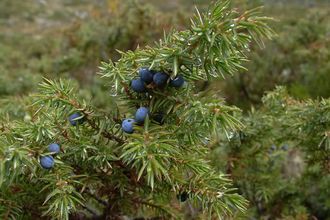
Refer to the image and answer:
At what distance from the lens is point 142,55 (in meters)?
2.13

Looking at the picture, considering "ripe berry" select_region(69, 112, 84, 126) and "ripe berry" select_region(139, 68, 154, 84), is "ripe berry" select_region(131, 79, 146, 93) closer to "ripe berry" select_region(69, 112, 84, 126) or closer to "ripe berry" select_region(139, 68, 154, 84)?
"ripe berry" select_region(139, 68, 154, 84)

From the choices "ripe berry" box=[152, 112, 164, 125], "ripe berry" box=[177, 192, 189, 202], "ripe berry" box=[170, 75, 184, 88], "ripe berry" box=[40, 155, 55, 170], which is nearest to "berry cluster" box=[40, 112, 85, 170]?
"ripe berry" box=[40, 155, 55, 170]

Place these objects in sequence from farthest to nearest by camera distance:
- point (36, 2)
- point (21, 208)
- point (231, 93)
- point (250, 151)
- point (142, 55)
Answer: point (36, 2)
point (231, 93)
point (250, 151)
point (21, 208)
point (142, 55)

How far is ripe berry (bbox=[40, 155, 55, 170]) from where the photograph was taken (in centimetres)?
204

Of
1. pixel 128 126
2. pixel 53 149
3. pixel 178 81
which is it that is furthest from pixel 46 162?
pixel 178 81

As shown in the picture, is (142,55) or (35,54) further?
(35,54)

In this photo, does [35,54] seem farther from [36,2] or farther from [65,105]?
[36,2]

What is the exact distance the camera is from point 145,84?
212 cm

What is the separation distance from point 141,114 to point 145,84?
145 mm

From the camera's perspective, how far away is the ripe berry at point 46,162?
204 centimetres

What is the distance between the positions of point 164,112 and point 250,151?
61.2 inches

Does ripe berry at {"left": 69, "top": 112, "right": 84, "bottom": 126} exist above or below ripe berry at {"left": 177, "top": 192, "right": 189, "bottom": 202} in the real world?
above

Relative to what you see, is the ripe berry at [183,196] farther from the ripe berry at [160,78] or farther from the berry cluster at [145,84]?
the ripe berry at [160,78]

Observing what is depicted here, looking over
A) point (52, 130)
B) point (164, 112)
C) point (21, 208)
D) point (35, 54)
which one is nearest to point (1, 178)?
point (52, 130)
